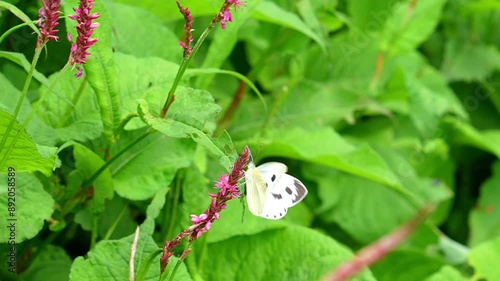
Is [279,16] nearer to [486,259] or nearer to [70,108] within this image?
[70,108]

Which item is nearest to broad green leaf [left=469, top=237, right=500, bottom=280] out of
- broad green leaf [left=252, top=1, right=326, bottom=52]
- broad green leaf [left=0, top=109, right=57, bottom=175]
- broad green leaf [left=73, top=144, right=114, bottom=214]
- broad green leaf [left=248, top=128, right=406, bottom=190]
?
broad green leaf [left=248, top=128, right=406, bottom=190]

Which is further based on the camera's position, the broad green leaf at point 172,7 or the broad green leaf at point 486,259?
the broad green leaf at point 486,259

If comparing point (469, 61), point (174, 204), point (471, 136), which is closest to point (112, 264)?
point (174, 204)

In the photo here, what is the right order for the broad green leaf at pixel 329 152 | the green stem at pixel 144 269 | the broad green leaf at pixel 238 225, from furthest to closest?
the broad green leaf at pixel 329 152 → the broad green leaf at pixel 238 225 → the green stem at pixel 144 269

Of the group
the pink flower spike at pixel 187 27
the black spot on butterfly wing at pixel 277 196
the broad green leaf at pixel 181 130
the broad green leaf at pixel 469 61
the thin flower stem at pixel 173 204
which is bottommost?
the broad green leaf at pixel 469 61

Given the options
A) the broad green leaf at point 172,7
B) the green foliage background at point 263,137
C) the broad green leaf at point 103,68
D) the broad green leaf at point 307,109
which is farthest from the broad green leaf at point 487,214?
the broad green leaf at point 103,68

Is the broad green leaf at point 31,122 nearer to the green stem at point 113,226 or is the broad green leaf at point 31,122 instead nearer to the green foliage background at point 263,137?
the green foliage background at point 263,137

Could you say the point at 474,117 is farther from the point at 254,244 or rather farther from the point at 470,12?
the point at 254,244
